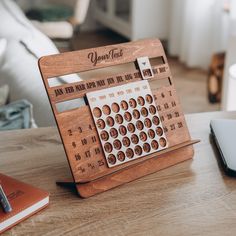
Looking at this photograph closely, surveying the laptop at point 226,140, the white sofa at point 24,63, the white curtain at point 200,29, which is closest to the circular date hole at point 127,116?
the laptop at point 226,140

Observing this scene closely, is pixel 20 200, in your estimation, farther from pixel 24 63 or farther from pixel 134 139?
pixel 24 63

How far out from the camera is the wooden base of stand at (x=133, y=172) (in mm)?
691

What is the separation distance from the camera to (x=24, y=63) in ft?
5.22

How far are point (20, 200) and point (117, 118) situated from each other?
0.19 m

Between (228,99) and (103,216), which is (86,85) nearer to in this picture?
(103,216)

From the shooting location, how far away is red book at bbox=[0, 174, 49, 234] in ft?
2.02

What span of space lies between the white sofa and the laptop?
1.15 feet

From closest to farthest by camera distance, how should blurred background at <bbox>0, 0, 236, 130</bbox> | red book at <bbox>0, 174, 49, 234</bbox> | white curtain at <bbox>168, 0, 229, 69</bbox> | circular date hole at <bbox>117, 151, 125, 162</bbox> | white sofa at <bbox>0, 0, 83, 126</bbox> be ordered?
red book at <bbox>0, 174, 49, 234</bbox> → circular date hole at <bbox>117, 151, 125, 162</bbox> → white sofa at <bbox>0, 0, 83, 126</bbox> → blurred background at <bbox>0, 0, 236, 130</bbox> → white curtain at <bbox>168, 0, 229, 69</bbox>

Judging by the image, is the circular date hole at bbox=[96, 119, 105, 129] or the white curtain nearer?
the circular date hole at bbox=[96, 119, 105, 129]

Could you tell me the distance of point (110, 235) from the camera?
607mm

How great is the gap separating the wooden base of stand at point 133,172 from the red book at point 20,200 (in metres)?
0.05

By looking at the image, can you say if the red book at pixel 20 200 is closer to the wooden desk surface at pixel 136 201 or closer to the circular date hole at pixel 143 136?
the wooden desk surface at pixel 136 201

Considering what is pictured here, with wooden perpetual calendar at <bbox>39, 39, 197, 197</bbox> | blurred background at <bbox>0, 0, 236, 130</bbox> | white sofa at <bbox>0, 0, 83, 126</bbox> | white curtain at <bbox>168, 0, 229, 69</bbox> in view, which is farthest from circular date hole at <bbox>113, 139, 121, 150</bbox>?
white curtain at <bbox>168, 0, 229, 69</bbox>

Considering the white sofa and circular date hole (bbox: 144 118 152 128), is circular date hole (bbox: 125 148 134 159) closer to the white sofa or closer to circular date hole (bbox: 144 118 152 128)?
circular date hole (bbox: 144 118 152 128)
